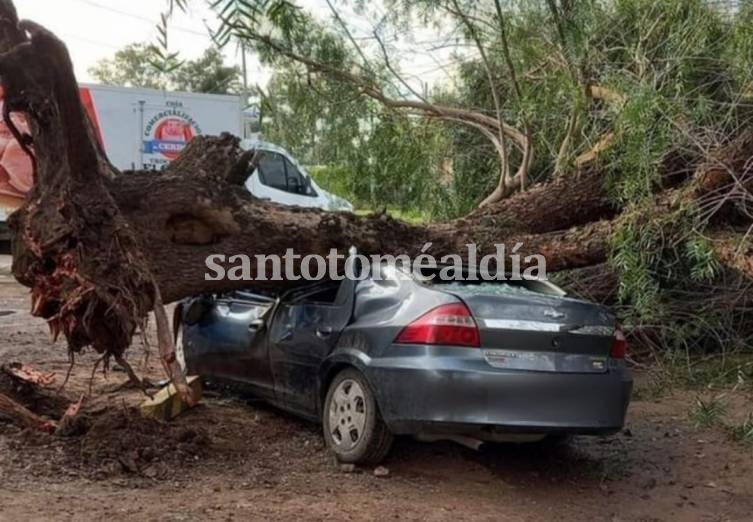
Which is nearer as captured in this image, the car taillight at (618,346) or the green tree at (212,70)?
the green tree at (212,70)

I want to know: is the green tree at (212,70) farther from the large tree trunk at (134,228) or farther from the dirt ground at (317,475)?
the dirt ground at (317,475)

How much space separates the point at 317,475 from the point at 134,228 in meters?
2.03

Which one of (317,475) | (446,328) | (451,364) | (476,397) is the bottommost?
(317,475)

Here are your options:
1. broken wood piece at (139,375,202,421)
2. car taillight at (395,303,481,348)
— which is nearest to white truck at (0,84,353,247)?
broken wood piece at (139,375,202,421)

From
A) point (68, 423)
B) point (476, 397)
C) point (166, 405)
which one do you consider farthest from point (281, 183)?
point (476, 397)

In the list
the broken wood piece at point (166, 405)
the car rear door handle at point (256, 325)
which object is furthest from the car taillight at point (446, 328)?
A: the broken wood piece at point (166, 405)

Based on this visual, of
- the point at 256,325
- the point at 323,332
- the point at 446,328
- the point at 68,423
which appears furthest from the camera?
the point at 256,325

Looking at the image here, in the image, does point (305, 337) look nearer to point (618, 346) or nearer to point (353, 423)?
point (353, 423)

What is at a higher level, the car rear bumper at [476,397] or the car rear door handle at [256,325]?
the car rear door handle at [256,325]

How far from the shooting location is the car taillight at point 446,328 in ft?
15.9

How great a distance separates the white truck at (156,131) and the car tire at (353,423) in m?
11.0

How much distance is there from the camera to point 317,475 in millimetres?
5137

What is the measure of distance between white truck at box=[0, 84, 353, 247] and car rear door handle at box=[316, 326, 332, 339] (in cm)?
1069

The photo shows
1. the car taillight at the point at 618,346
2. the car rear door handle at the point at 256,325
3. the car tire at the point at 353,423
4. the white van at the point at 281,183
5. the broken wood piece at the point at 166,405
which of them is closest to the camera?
the car tire at the point at 353,423
